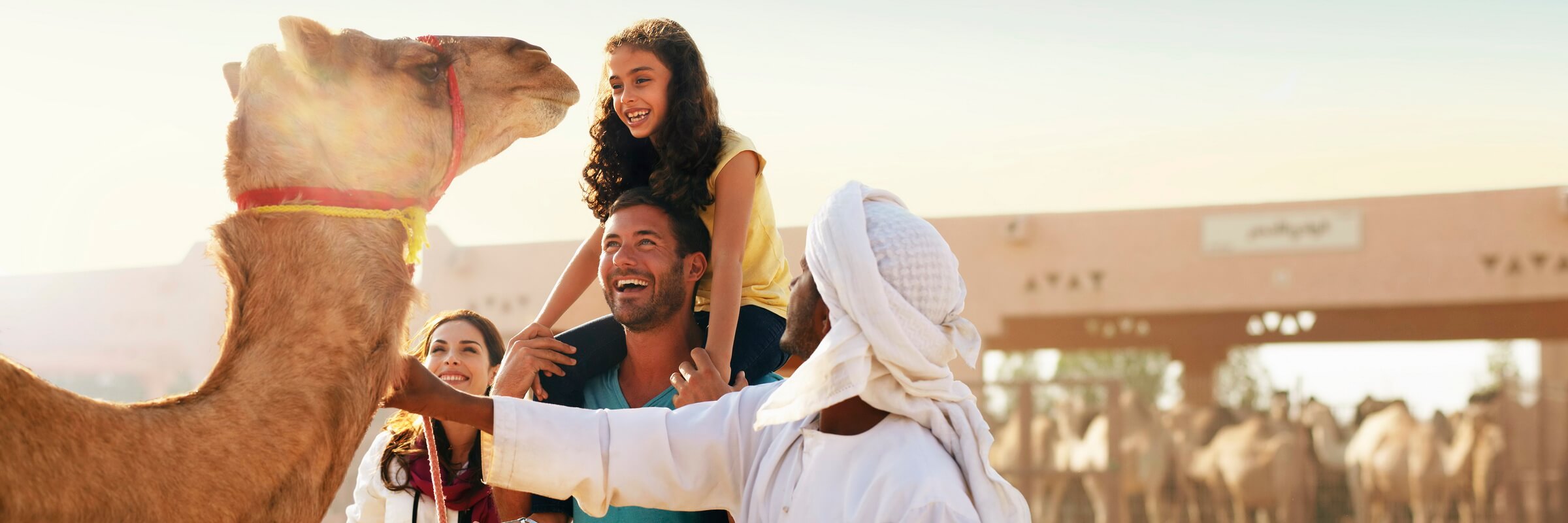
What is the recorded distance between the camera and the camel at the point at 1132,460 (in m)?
16.3

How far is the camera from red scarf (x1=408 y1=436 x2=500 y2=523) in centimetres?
466

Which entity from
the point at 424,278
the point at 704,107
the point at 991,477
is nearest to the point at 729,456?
the point at 991,477

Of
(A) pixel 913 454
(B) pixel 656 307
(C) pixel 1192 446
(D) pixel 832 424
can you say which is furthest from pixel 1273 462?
(A) pixel 913 454

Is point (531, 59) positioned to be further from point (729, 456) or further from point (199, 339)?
point (199, 339)

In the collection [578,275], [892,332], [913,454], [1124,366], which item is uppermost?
[1124,366]

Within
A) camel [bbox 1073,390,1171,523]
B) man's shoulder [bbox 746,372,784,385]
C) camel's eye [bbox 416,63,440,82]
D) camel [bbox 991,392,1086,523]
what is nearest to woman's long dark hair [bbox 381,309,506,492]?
man's shoulder [bbox 746,372,784,385]

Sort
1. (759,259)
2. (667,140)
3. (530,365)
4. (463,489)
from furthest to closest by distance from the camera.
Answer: (463,489)
(759,259)
(667,140)
(530,365)

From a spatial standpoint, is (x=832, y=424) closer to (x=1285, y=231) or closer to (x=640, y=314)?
(x=640, y=314)

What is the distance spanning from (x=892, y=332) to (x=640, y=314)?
1.42 metres

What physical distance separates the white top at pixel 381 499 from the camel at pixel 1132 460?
41.0ft

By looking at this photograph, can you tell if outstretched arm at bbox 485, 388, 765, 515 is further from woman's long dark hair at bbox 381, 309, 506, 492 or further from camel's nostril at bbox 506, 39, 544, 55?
woman's long dark hair at bbox 381, 309, 506, 492

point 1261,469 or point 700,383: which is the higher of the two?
point 1261,469

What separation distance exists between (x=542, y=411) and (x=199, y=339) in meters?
20.4

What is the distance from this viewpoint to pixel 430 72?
9.29 feet
